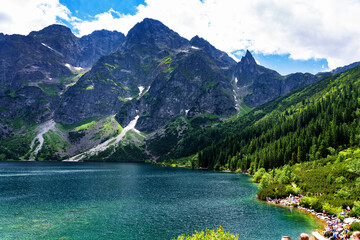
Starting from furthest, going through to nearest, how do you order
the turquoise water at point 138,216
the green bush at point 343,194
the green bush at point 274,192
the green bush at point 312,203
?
the green bush at point 274,192, the green bush at point 312,203, the green bush at point 343,194, the turquoise water at point 138,216

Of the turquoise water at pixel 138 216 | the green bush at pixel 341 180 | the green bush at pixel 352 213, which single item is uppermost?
the green bush at pixel 341 180

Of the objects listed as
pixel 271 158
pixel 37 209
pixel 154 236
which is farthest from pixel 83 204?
pixel 271 158

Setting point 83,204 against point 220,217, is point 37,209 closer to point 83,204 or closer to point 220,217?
point 83,204

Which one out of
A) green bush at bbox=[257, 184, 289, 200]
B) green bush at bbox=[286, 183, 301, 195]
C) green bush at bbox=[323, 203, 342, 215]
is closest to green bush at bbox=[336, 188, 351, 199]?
green bush at bbox=[323, 203, 342, 215]

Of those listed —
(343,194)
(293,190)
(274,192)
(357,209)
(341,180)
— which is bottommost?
(274,192)

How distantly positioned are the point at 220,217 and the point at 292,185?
131ft

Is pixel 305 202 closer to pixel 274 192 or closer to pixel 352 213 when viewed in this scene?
pixel 274 192

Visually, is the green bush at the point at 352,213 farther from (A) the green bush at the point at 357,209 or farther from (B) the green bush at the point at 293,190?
(B) the green bush at the point at 293,190

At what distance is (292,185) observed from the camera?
82.0 metres

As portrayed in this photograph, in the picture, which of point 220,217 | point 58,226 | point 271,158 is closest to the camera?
point 58,226

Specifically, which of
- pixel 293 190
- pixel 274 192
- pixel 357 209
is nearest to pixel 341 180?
pixel 293 190

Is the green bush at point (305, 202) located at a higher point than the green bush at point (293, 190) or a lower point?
lower

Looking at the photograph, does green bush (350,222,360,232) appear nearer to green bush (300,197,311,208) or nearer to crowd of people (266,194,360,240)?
crowd of people (266,194,360,240)

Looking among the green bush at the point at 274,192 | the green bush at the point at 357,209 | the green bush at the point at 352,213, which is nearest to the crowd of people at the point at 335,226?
the green bush at the point at 352,213
